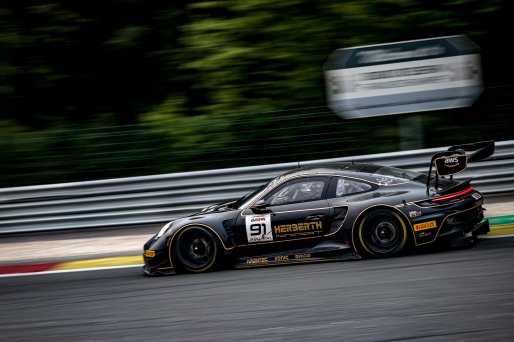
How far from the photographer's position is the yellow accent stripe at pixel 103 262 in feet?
34.8

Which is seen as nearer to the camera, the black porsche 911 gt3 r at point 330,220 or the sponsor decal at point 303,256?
the black porsche 911 gt3 r at point 330,220

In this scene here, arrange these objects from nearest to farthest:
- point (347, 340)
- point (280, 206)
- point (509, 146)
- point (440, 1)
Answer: point (347, 340) → point (280, 206) → point (509, 146) → point (440, 1)

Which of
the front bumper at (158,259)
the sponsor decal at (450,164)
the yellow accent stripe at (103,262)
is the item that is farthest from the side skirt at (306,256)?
the yellow accent stripe at (103,262)

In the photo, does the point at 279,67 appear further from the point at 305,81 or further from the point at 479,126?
the point at 479,126

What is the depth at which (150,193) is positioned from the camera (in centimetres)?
1302

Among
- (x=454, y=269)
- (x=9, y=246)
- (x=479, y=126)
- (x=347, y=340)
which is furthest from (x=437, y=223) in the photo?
(x=9, y=246)

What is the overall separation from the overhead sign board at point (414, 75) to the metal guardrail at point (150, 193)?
37.4 inches

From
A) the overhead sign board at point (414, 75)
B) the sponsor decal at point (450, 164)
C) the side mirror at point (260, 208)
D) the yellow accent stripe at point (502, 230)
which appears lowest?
the yellow accent stripe at point (502, 230)

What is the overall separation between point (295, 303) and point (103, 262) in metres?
4.46

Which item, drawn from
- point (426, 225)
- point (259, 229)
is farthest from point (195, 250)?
point (426, 225)

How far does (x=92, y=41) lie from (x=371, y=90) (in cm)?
831

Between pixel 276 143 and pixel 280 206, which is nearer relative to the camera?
pixel 280 206

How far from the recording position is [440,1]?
14984mm

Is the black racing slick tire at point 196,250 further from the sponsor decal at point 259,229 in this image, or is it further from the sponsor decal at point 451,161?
the sponsor decal at point 451,161
